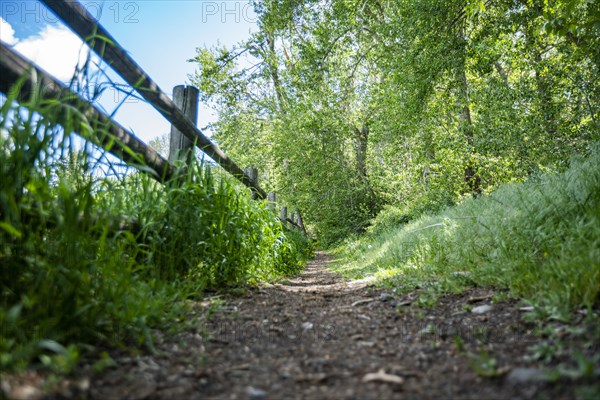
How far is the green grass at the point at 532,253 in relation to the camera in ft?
6.28

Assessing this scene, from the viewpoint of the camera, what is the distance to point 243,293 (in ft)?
9.61

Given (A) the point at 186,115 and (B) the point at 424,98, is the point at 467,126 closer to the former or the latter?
(B) the point at 424,98

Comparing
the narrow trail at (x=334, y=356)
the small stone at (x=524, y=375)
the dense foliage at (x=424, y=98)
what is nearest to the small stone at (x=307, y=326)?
the narrow trail at (x=334, y=356)

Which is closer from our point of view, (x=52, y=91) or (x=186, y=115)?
(x=52, y=91)

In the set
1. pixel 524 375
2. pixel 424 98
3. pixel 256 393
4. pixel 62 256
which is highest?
pixel 424 98

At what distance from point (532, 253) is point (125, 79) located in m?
2.99

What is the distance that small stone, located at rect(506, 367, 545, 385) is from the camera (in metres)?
1.17

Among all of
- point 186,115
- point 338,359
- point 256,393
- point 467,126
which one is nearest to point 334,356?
point 338,359

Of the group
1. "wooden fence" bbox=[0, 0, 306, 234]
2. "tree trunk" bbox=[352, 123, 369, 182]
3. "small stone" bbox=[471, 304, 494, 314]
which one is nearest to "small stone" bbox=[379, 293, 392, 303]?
"small stone" bbox=[471, 304, 494, 314]

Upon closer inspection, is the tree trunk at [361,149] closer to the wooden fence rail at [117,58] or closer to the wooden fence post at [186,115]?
the wooden fence post at [186,115]

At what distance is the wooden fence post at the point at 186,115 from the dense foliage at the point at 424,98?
363cm

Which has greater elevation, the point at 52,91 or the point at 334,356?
the point at 52,91

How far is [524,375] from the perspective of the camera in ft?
3.95

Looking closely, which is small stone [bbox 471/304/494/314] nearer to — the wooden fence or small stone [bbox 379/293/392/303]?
small stone [bbox 379/293/392/303]
